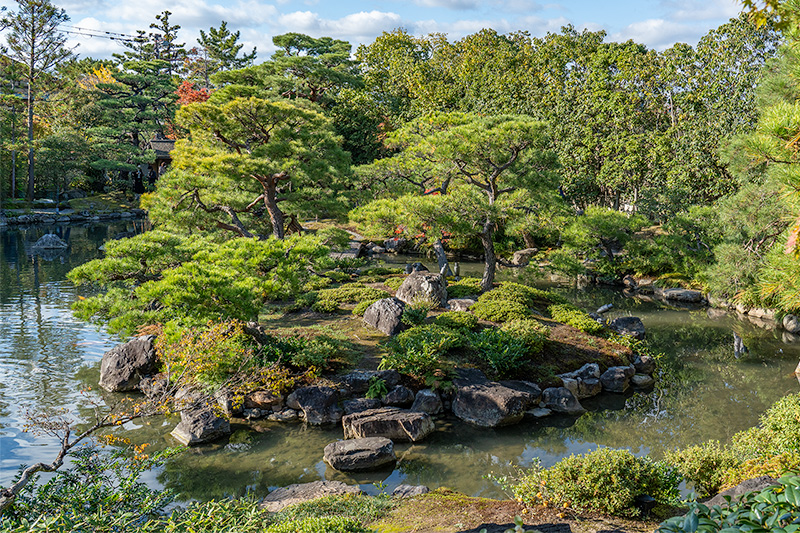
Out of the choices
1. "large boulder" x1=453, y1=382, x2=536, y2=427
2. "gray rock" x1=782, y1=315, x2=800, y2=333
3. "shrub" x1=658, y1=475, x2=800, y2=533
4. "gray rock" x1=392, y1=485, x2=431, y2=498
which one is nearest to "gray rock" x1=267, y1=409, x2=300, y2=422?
"large boulder" x1=453, y1=382, x2=536, y2=427

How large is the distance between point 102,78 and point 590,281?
171 feet

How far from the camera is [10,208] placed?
3556cm

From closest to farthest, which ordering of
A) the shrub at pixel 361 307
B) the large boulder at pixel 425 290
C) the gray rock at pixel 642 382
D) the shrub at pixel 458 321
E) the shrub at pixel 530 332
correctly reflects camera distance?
the shrub at pixel 530 332 → the gray rock at pixel 642 382 → the shrub at pixel 458 321 → the shrub at pixel 361 307 → the large boulder at pixel 425 290

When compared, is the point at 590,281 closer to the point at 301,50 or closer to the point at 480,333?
the point at 480,333

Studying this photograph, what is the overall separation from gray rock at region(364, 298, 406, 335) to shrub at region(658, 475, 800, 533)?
10060 mm

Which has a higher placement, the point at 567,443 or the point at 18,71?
the point at 18,71

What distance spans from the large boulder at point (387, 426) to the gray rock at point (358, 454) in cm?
52

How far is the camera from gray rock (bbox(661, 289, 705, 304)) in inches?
766

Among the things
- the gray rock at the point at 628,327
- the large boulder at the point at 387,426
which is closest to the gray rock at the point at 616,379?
the gray rock at the point at 628,327

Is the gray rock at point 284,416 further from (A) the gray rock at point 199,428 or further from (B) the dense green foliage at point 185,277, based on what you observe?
(B) the dense green foliage at point 185,277

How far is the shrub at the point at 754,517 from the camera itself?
2498 millimetres

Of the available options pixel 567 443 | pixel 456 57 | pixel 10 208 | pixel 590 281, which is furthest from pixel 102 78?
pixel 567 443

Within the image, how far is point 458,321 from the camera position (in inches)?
505

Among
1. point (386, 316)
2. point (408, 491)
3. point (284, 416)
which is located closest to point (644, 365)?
point (386, 316)
